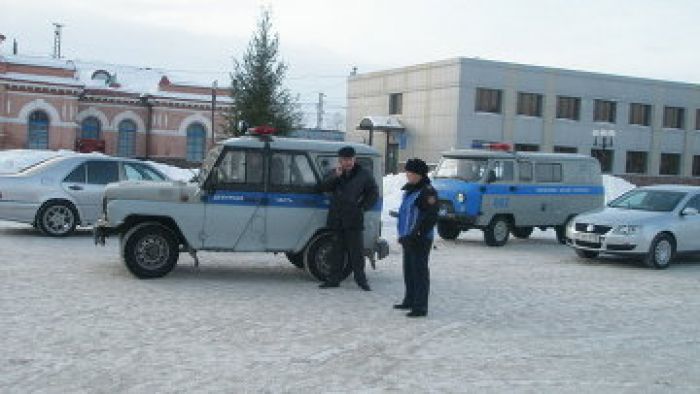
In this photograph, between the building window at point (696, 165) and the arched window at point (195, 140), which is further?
the building window at point (696, 165)

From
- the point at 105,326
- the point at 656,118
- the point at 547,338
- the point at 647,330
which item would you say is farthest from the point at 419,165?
the point at 656,118

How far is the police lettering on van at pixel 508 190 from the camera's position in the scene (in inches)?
714

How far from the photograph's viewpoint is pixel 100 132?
47.4 metres

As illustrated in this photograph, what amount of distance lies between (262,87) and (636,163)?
35.4m

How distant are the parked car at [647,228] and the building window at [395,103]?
3894 cm

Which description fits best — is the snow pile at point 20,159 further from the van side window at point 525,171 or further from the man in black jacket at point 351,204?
the man in black jacket at point 351,204

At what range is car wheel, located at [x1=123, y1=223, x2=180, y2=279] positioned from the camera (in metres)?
11.0

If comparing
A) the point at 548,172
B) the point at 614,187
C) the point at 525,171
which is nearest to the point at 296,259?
the point at 525,171

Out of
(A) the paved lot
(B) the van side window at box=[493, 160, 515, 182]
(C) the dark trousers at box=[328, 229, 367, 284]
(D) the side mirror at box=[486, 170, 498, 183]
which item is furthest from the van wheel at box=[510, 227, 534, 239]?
(C) the dark trousers at box=[328, 229, 367, 284]

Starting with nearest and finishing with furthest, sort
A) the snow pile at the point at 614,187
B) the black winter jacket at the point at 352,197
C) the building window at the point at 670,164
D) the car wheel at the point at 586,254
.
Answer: the black winter jacket at the point at 352,197 → the car wheel at the point at 586,254 → the snow pile at the point at 614,187 → the building window at the point at 670,164

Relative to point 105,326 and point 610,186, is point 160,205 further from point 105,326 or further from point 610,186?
point 610,186

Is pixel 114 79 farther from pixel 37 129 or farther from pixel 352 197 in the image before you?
pixel 352 197

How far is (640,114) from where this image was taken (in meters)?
55.6

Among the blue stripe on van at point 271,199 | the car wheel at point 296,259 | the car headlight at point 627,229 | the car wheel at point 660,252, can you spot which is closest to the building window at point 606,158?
the car wheel at point 660,252
